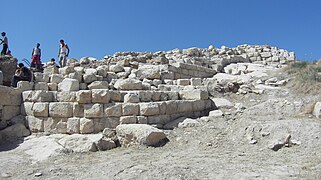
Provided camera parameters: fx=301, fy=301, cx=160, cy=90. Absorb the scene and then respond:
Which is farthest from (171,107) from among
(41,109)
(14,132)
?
(14,132)

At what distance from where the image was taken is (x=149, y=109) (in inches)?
328

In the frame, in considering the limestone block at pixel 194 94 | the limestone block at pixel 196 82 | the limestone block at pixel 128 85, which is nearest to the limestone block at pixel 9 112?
the limestone block at pixel 128 85

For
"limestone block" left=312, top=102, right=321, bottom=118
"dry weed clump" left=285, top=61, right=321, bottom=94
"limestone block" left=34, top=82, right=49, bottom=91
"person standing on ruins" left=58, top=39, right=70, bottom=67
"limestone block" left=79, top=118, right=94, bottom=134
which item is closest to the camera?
"limestone block" left=312, top=102, right=321, bottom=118

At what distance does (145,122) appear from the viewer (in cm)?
827

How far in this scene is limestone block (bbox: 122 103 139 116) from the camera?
8.22m

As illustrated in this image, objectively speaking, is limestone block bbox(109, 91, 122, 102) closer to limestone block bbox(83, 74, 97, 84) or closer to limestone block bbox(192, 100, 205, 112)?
limestone block bbox(83, 74, 97, 84)

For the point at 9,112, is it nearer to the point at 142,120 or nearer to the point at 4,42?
the point at 142,120

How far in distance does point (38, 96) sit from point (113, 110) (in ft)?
7.44

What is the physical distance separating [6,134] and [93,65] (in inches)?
315

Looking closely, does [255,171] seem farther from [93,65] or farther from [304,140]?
[93,65]

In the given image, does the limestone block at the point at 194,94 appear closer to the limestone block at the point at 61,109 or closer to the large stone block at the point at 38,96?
the limestone block at the point at 61,109

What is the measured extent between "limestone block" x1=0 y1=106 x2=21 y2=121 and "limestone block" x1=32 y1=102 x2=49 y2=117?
0.73 m

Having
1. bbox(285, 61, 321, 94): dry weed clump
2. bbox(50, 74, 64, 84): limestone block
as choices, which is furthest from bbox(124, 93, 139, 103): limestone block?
bbox(285, 61, 321, 94): dry weed clump

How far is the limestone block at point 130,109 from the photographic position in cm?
822
